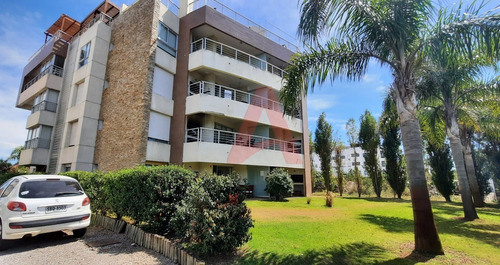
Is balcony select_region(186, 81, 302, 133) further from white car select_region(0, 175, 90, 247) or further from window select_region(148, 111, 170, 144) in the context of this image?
white car select_region(0, 175, 90, 247)

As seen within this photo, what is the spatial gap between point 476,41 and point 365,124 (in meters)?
19.8

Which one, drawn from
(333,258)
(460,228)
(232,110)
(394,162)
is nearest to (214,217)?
(333,258)

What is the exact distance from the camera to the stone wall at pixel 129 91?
15.2 meters

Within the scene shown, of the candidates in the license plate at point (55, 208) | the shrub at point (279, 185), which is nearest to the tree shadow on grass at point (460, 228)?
the shrub at point (279, 185)

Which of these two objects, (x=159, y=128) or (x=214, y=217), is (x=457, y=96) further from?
(x=159, y=128)

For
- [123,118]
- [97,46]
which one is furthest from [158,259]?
[97,46]

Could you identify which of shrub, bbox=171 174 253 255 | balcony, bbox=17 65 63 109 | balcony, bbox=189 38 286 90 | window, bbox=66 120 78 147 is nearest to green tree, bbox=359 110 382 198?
balcony, bbox=189 38 286 90

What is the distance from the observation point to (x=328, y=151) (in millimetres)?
25703

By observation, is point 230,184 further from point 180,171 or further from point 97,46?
point 97,46

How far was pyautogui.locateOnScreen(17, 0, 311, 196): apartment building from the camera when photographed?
626 inches

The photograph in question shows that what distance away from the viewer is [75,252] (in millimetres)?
5809

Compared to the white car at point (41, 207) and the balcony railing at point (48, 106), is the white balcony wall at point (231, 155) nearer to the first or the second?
the white car at point (41, 207)

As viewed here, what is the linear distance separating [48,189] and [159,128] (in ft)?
32.3

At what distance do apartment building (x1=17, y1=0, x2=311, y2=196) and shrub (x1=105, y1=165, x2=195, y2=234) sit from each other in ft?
25.6
